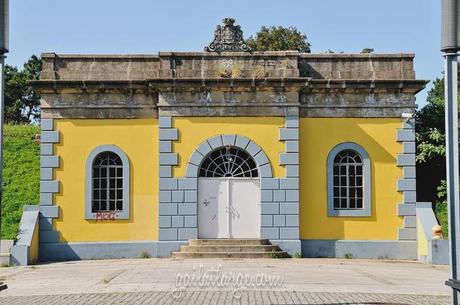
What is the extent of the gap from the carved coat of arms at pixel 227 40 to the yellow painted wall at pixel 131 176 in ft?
9.07

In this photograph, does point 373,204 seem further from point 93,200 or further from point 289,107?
point 93,200

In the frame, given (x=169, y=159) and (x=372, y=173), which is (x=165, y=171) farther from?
(x=372, y=173)

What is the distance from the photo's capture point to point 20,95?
47.5 meters

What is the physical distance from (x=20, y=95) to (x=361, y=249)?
34.4m

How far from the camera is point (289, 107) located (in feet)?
62.4

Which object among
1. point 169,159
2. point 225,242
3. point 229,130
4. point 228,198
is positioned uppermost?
point 229,130

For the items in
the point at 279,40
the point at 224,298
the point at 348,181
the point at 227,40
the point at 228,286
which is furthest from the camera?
the point at 279,40

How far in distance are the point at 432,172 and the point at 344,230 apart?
193 inches

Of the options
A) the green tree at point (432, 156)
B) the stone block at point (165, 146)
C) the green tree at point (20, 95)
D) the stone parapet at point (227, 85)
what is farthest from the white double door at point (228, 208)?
the green tree at point (20, 95)

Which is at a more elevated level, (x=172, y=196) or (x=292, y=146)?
(x=292, y=146)

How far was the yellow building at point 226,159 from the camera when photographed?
18812 mm

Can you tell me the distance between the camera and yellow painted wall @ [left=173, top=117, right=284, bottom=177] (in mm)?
19000

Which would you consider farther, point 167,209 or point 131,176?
point 131,176

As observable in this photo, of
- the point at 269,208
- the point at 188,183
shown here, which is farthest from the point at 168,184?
the point at 269,208
